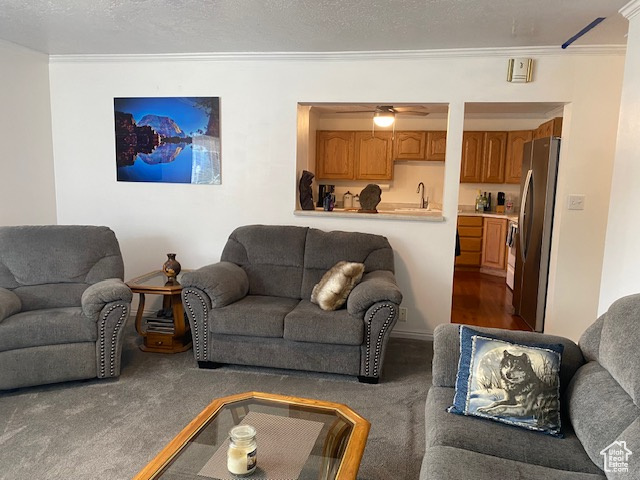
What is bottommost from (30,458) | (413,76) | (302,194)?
(30,458)

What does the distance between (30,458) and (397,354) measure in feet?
8.35

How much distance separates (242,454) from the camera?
1.68 m

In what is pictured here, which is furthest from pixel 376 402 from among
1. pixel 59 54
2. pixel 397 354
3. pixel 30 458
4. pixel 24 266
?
pixel 59 54

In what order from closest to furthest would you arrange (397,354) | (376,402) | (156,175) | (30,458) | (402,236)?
(30,458), (376,402), (397,354), (402,236), (156,175)

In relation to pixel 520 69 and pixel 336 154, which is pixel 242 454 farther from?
pixel 336 154

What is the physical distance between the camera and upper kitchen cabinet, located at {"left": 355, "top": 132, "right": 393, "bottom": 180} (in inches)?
270

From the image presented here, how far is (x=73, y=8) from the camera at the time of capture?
3.03 m

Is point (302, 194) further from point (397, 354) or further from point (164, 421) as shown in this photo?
point (164, 421)

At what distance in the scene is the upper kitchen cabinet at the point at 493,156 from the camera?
6645 mm

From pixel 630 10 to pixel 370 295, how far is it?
2.33 metres

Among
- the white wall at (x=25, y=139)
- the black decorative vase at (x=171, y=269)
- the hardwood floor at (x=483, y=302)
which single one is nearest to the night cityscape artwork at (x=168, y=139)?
the white wall at (x=25, y=139)

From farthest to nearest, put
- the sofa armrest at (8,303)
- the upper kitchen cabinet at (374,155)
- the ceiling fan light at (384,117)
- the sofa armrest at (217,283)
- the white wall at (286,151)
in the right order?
the upper kitchen cabinet at (374,155) < the ceiling fan light at (384,117) < the white wall at (286,151) < the sofa armrest at (217,283) < the sofa armrest at (8,303)

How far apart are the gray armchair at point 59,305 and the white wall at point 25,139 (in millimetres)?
793

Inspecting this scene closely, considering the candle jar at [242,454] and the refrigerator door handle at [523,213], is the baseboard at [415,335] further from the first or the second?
the candle jar at [242,454]
